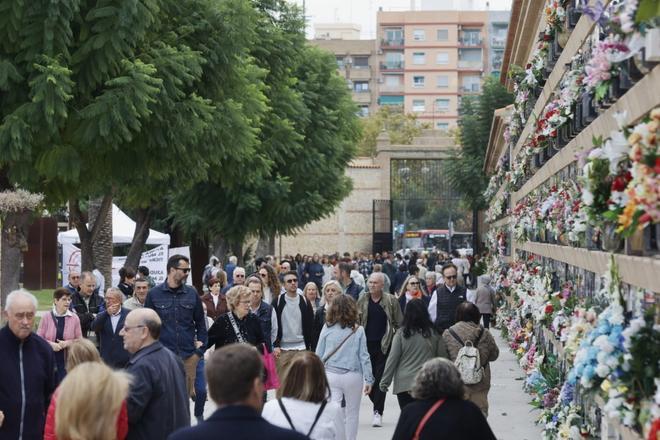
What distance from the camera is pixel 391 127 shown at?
4582 inches

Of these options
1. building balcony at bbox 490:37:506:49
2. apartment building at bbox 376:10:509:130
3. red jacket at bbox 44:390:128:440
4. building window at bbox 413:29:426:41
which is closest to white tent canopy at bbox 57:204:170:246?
red jacket at bbox 44:390:128:440

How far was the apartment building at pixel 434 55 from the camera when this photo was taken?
133 meters

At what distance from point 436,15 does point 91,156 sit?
4454 inches

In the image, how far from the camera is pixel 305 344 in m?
15.5

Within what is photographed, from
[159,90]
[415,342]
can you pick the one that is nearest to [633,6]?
[415,342]

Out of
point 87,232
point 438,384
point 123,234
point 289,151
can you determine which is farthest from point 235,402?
point 123,234

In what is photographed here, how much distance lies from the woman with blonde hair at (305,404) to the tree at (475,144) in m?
44.3

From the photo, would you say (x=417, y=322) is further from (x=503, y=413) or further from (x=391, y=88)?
(x=391, y=88)

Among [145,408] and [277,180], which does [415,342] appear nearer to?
[145,408]

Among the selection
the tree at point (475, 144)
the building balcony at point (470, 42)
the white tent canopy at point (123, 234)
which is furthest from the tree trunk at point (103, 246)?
the building balcony at point (470, 42)

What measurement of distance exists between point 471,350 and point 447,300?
15.0 ft

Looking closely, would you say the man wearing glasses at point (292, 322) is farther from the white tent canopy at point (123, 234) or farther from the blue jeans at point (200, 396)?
the white tent canopy at point (123, 234)

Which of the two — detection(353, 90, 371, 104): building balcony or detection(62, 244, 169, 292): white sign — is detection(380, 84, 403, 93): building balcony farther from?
detection(62, 244, 169, 292): white sign

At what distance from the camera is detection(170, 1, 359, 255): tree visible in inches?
1444
